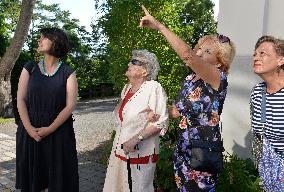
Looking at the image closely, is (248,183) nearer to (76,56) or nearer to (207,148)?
(207,148)

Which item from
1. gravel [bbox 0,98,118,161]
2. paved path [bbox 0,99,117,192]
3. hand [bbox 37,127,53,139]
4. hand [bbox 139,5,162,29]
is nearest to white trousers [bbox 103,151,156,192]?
hand [bbox 37,127,53,139]

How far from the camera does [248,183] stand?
441 centimetres

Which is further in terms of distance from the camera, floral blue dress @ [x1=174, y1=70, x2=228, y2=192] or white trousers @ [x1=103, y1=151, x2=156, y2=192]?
white trousers @ [x1=103, y1=151, x2=156, y2=192]

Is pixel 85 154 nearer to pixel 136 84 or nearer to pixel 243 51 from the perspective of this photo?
pixel 243 51

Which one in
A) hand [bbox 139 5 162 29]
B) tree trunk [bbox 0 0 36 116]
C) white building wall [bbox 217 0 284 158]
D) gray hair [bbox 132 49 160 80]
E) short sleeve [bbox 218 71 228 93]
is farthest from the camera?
tree trunk [bbox 0 0 36 116]

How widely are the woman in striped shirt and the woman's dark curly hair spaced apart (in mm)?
1852

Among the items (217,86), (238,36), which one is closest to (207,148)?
(217,86)

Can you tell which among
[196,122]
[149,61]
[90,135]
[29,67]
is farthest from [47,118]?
[90,135]

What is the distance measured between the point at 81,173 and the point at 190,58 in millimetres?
4485

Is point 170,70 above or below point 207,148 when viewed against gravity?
above

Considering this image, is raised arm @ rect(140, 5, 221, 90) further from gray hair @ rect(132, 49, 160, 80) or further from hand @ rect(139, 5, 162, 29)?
gray hair @ rect(132, 49, 160, 80)

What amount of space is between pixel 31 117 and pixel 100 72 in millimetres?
27719

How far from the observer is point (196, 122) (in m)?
2.91

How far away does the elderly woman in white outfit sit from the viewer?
3.41 meters
